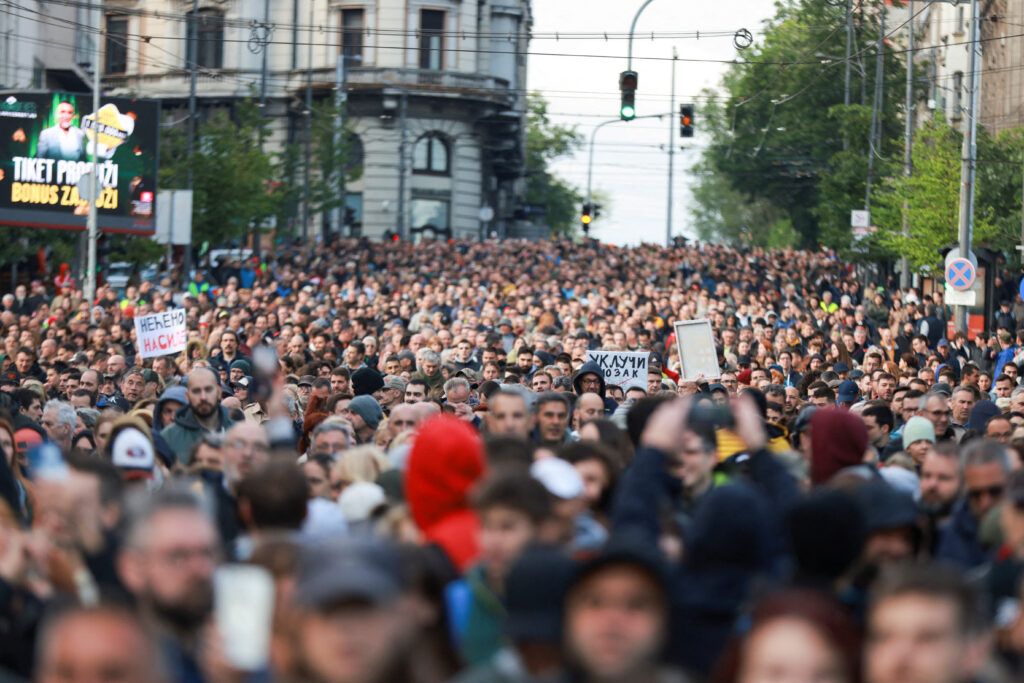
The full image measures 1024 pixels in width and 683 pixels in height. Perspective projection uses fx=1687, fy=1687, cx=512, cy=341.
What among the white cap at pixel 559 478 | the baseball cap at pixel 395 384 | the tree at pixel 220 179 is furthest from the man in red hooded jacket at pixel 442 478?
the tree at pixel 220 179

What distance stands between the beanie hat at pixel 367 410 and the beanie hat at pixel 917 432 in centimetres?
371

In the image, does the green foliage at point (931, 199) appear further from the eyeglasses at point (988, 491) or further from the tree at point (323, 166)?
the eyeglasses at point (988, 491)

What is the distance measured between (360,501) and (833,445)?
200 centimetres

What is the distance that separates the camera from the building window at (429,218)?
72500 mm

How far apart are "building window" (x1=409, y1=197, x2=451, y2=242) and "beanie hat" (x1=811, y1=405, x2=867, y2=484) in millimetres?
65365

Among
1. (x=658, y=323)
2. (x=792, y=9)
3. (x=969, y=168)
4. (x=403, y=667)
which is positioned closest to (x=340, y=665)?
(x=403, y=667)

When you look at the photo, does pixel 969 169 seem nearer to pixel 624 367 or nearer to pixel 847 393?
pixel 624 367

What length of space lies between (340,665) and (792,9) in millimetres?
67301

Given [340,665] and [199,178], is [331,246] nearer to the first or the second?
[199,178]

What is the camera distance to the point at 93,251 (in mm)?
30047

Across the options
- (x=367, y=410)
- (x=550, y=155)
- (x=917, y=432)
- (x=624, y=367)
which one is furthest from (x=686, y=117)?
(x=550, y=155)

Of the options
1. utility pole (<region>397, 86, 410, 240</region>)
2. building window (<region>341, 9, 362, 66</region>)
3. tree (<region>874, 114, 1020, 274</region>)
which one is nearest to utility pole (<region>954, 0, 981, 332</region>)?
tree (<region>874, 114, 1020, 274</region>)

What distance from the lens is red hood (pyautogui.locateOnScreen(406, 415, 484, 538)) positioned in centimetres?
610

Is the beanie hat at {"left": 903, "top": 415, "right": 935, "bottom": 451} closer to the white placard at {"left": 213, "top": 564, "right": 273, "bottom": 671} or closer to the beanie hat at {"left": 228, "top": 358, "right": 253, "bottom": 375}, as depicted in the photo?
the white placard at {"left": 213, "top": 564, "right": 273, "bottom": 671}
